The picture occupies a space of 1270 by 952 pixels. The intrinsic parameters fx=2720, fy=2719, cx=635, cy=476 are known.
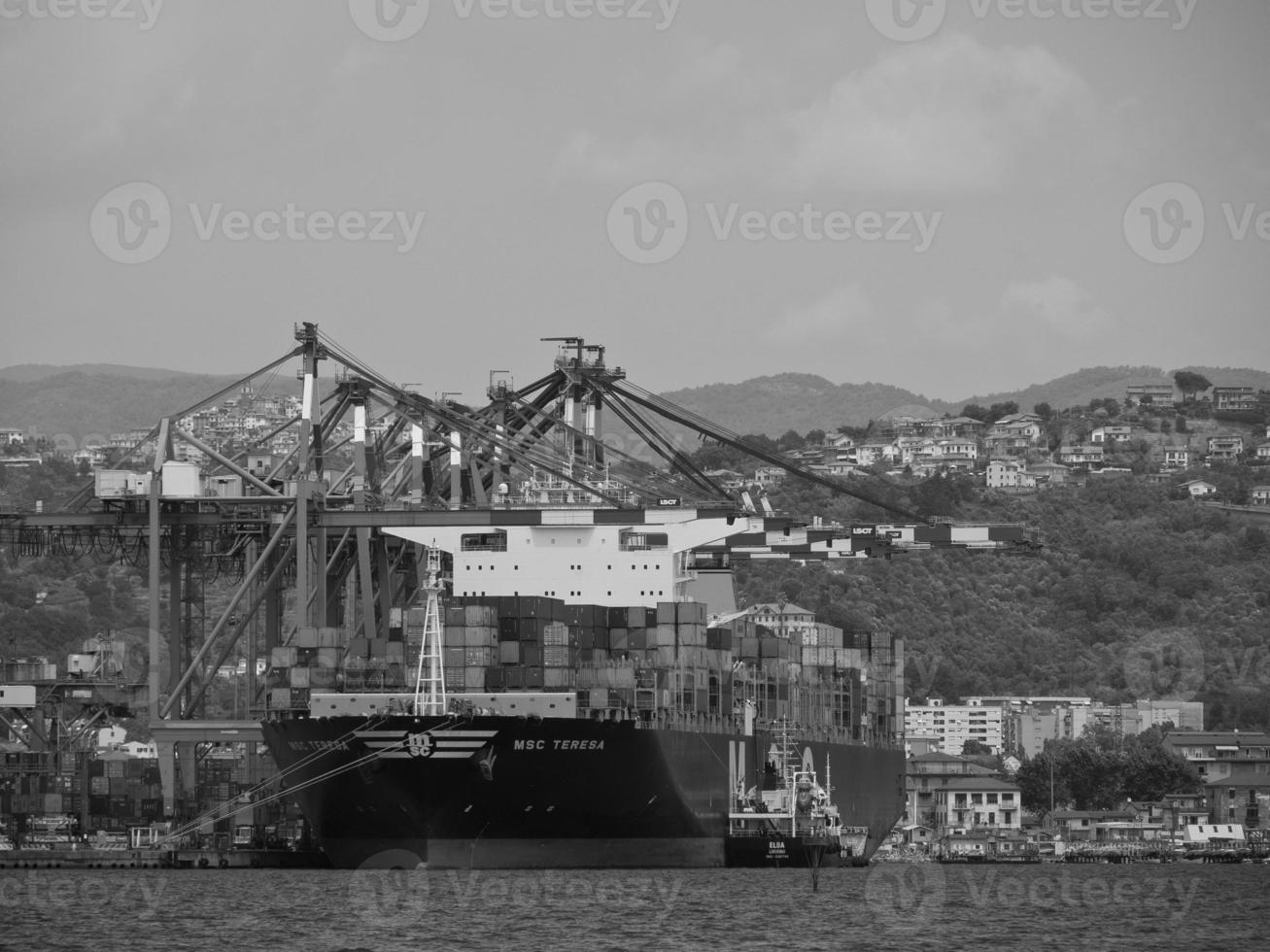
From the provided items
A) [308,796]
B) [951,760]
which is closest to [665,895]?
[308,796]

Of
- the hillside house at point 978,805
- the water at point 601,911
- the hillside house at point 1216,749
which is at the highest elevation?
the hillside house at point 1216,749

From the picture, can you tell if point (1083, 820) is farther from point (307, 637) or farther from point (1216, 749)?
point (307, 637)

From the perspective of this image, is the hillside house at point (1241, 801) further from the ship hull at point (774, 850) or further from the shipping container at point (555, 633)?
the shipping container at point (555, 633)

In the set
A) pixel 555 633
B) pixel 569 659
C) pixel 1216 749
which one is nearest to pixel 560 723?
pixel 569 659

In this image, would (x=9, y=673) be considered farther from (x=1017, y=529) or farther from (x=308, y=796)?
(x=1017, y=529)

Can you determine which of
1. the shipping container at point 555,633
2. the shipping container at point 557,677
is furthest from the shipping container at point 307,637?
the shipping container at point 557,677
